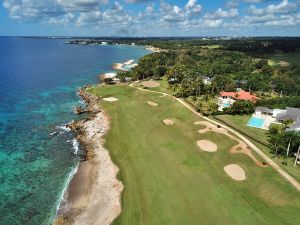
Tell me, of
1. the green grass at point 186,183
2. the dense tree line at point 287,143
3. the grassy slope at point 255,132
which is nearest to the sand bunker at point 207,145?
Answer: the green grass at point 186,183

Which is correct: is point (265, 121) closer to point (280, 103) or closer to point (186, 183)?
point (280, 103)

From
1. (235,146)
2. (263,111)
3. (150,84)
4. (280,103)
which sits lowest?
(150,84)

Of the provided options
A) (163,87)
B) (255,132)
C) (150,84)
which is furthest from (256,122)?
(150,84)

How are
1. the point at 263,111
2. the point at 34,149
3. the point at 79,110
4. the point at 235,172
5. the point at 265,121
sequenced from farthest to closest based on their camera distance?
the point at 79,110
the point at 263,111
the point at 265,121
the point at 34,149
the point at 235,172

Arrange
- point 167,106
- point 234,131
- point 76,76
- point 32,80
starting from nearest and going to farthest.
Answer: point 234,131, point 167,106, point 32,80, point 76,76

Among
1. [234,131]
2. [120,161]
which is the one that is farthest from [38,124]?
[234,131]

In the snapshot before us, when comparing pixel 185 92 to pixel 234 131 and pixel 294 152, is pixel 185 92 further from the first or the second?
pixel 294 152

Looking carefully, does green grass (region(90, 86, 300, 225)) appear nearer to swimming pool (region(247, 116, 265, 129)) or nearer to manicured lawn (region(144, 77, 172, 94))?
swimming pool (region(247, 116, 265, 129))
